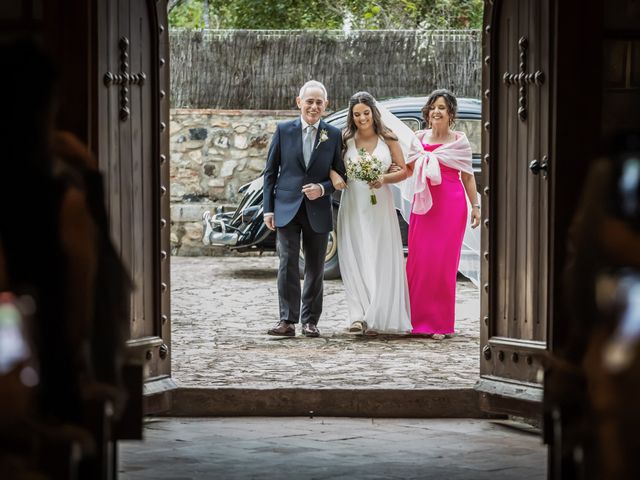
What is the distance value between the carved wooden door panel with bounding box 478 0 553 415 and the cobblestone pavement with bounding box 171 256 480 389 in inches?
36.5

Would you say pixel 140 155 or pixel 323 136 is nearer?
pixel 140 155

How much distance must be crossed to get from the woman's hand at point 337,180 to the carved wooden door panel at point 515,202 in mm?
3285

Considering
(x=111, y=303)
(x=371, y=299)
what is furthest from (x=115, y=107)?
(x=371, y=299)

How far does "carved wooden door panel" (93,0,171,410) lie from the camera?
745 cm

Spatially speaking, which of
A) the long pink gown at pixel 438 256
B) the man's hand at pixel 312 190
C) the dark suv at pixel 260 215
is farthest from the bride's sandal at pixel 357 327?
the dark suv at pixel 260 215

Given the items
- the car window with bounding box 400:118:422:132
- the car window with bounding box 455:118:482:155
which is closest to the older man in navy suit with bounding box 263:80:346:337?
the car window with bounding box 400:118:422:132

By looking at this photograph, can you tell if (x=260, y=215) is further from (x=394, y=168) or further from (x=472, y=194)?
(x=472, y=194)

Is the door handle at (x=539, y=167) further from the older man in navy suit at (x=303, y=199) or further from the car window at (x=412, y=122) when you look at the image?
the car window at (x=412, y=122)

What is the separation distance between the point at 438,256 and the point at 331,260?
3.87 meters

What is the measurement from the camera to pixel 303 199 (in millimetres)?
11453

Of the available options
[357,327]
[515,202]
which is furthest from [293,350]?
[515,202]

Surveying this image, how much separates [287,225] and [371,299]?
1033mm

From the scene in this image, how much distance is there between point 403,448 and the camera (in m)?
7.63

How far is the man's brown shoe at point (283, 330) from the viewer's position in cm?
1166
